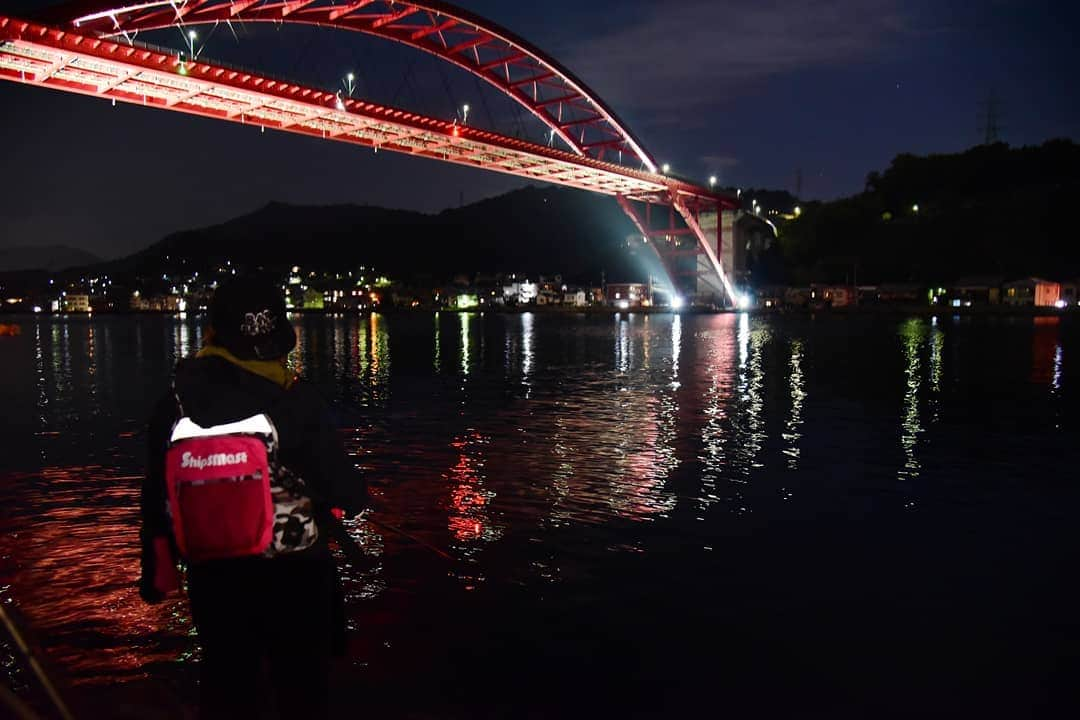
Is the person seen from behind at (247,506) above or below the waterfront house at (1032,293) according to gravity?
below

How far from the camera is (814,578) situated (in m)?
5.91

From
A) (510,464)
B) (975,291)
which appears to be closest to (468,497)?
(510,464)

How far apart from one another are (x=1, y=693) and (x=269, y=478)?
96 centimetres

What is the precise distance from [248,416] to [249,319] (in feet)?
1.09

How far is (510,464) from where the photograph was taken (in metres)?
10.0

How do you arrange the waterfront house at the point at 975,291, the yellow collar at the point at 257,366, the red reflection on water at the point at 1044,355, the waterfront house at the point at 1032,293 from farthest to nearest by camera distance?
the waterfront house at the point at 975,291, the waterfront house at the point at 1032,293, the red reflection on water at the point at 1044,355, the yellow collar at the point at 257,366

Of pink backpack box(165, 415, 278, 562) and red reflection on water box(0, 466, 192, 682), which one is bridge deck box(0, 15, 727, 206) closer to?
Answer: red reflection on water box(0, 466, 192, 682)

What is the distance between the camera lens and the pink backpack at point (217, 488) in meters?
2.60

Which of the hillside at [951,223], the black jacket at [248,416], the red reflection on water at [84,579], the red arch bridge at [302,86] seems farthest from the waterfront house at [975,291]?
the black jacket at [248,416]

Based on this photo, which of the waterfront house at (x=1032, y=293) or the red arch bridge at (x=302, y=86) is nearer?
the red arch bridge at (x=302, y=86)

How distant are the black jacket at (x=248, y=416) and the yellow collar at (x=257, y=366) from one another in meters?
0.02

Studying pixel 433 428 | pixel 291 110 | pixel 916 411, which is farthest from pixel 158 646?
pixel 291 110

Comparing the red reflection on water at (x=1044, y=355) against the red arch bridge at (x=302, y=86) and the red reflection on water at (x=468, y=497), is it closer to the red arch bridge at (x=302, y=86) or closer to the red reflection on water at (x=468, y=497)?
the red reflection on water at (x=468, y=497)

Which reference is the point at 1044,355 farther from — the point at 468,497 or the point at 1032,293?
the point at 1032,293
